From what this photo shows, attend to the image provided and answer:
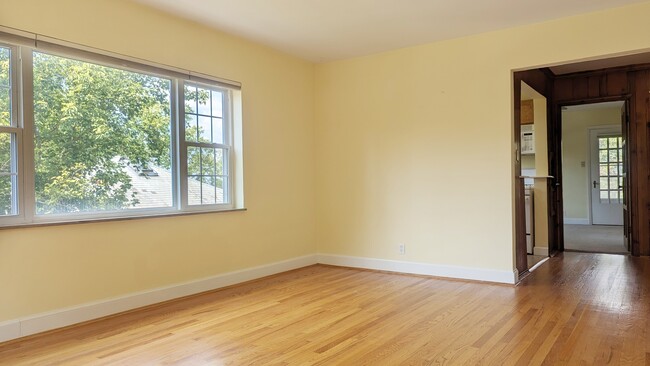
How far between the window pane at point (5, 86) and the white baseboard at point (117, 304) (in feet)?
4.44

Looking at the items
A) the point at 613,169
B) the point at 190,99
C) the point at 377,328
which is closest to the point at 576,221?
the point at 613,169

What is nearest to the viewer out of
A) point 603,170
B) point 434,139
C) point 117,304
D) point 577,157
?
point 117,304

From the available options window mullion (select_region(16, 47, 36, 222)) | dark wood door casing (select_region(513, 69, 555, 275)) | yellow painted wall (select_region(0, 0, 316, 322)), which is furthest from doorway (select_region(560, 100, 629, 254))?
window mullion (select_region(16, 47, 36, 222))

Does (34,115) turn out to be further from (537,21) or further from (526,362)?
(537,21)

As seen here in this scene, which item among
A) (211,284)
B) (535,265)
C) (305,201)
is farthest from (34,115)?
(535,265)

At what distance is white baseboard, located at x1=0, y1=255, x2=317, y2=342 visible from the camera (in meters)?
2.91

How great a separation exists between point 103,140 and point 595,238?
7742 millimetres

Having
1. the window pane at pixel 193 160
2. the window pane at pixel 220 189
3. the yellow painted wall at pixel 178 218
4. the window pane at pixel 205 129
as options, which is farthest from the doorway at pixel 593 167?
the window pane at pixel 193 160

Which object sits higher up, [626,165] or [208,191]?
[626,165]

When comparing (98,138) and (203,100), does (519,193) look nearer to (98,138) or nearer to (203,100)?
(203,100)

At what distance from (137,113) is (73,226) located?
1.07 meters

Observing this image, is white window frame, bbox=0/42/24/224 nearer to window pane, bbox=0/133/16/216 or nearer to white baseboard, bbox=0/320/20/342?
window pane, bbox=0/133/16/216

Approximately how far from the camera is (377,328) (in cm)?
304

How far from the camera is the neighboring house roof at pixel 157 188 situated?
3.69 metres
